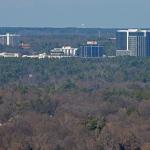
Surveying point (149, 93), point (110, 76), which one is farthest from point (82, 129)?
point (110, 76)

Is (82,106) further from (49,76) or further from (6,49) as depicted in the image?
(6,49)

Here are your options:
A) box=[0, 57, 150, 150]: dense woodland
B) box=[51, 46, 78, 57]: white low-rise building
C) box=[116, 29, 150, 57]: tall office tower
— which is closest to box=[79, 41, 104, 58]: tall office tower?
box=[51, 46, 78, 57]: white low-rise building

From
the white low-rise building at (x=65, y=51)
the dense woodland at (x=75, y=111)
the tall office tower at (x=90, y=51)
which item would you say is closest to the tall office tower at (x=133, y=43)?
the tall office tower at (x=90, y=51)

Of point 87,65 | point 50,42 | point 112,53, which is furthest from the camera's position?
point 50,42

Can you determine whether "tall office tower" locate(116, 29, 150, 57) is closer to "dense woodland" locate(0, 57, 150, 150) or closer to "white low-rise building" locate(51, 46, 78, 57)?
"white low-rise building" locate(51, 46, 78, 57)

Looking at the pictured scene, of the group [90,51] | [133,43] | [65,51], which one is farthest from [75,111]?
[133,43]

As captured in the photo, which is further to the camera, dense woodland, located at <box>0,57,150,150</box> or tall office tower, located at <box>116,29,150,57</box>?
tall office tower, located at <box>116,29,150,57</box>

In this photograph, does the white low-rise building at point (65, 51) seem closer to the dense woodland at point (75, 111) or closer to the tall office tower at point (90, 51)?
the tall office tower at point (90, 51)
